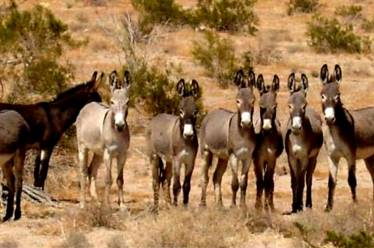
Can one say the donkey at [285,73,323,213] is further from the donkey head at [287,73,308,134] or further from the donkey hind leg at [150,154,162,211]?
the donkey hind leg at [150,154,162,211]

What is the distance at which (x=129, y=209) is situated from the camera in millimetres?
16359

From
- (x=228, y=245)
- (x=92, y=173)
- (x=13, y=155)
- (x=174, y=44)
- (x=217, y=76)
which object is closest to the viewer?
(x=228, y=245)

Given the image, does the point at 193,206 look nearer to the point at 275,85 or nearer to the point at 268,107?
the point at 268,107

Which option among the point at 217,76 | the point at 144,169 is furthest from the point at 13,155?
the point at 217,76

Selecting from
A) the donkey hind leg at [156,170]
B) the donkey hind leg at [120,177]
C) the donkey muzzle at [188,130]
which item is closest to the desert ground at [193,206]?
the donkey hind leg at [120,177]

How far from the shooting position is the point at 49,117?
1830cm

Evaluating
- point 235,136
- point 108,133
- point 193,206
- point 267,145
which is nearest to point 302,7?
point 108,133

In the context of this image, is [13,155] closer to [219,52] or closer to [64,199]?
[64,199]

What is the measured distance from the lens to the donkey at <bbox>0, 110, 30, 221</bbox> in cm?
1489

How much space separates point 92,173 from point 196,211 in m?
4.44

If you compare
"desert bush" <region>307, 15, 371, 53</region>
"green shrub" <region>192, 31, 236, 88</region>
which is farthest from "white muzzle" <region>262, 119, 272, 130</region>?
"desert bush" <region>307, 15, 371, 53</region>

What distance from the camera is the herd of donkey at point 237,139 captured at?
15.2 m

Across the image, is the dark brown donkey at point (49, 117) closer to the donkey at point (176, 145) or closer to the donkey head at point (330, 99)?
the donkey at point (176, 145)

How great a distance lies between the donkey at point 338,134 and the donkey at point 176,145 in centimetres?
214
